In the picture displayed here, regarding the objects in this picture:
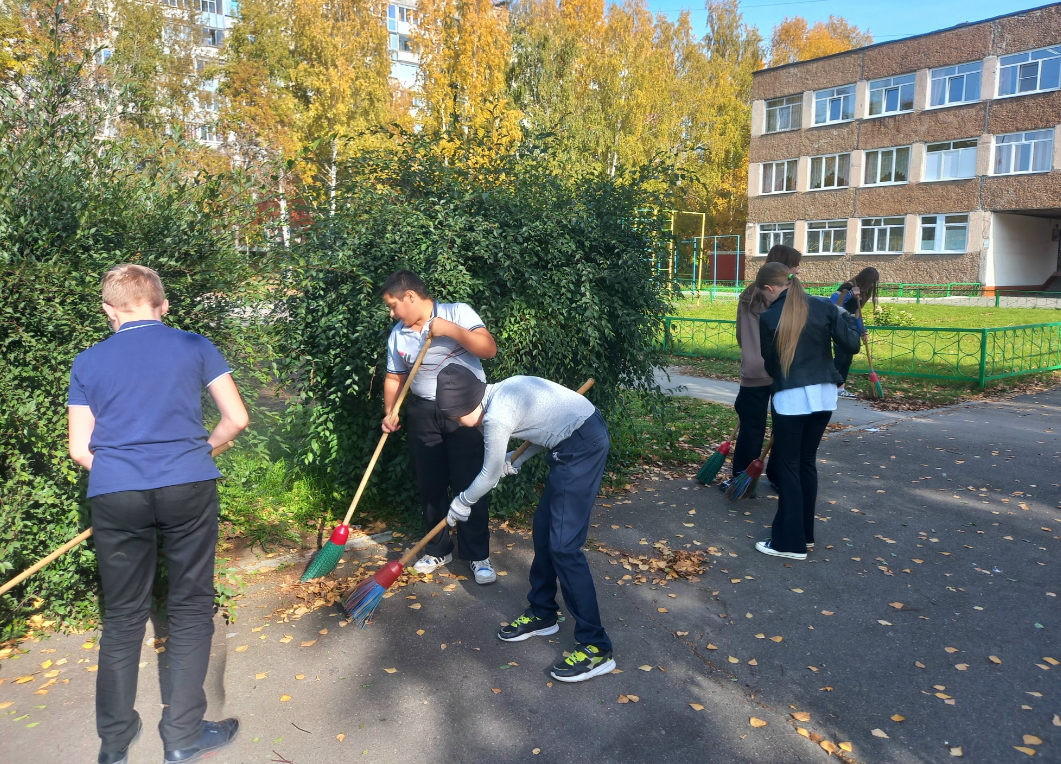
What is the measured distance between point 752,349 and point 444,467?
107 inches

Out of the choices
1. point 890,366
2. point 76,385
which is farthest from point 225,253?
point 890,366

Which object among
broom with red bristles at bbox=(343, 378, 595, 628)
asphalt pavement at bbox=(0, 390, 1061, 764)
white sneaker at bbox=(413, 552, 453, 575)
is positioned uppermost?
broom with red bristles at bbox=(343, 378, 595, 628)

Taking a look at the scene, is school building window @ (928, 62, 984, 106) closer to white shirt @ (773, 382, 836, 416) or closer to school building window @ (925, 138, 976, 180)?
school building window @ (925, 138, 976, 180)

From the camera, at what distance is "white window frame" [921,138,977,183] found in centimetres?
3083

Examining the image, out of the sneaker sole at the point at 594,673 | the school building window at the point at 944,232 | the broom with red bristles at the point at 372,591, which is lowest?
the sneaker sole at the point at 594,673

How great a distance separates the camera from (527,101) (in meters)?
33.1

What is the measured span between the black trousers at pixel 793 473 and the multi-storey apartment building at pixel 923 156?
101 ft

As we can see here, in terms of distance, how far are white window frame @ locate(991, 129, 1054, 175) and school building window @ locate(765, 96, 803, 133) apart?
30.2 ft

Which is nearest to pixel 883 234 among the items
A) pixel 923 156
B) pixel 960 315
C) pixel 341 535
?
pixel 923 156

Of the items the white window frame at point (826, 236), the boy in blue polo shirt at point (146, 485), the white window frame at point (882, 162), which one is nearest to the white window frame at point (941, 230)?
the white window frame at point (882, 162)

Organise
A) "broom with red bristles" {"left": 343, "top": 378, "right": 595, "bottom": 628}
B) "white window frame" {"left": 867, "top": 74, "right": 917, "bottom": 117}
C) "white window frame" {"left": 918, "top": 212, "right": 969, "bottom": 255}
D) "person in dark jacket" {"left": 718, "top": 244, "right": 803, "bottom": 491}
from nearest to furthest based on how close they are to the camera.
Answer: "broom with red bristles" {"left": 343, "top": 378, "right": 595, "bottom": 628} → "person in dark jacket" {"left": 718, "top": 244, "right": 803, "bottom": 491} → "white window frame" {"left": 918, "top": 212, "right": 969, "bottom": 255} → "white window frame" {"left": 867, "top": 74, "right": 917, "bottom": 117}

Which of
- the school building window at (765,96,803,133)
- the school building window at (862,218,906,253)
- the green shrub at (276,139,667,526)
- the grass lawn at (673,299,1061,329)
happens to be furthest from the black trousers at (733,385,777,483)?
the school building window at (765,96,803,133)

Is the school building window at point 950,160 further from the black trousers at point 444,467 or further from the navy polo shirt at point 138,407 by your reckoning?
the navy polo shirt at point 138,407

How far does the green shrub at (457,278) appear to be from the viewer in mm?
4887
